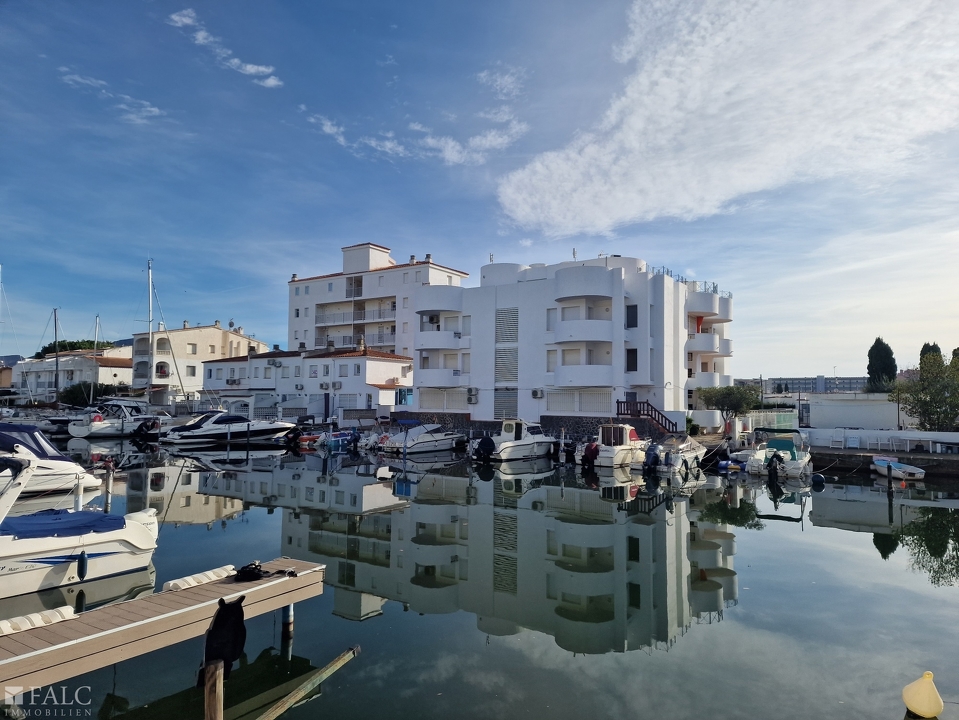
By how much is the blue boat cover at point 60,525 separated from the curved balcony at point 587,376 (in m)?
28.7

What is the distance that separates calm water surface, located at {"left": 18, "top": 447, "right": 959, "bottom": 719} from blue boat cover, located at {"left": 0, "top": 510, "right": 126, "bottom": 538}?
148 cm

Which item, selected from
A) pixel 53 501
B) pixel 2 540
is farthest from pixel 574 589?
pixel 53 501

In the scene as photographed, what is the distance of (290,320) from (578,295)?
3828cm

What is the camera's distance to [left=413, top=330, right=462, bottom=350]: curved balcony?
143ft

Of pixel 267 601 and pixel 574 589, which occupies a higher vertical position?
pixel 267 601

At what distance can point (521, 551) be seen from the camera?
50.5ft

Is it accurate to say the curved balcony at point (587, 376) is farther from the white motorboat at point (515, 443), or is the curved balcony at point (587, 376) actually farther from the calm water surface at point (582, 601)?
the calm water surface at point (582, 601)

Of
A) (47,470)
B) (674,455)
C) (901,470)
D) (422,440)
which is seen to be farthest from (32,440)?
(901,470)

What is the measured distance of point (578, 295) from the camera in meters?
38.7

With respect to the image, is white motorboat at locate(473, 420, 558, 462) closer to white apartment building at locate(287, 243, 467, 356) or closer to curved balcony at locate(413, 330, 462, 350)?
curved balcony at locate(413, 330, 462, 350)

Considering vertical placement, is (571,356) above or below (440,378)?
above

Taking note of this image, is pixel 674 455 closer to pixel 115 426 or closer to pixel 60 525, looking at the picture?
pixel 60 525

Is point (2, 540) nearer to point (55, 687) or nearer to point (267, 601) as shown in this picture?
point (55, 687)

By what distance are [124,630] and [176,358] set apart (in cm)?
6391
